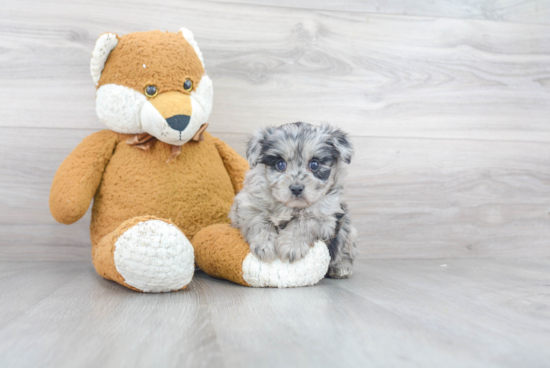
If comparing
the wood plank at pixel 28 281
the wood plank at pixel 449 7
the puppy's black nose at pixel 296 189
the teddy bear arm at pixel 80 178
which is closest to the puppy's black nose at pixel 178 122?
the teddy bear arm at pixel 80 178

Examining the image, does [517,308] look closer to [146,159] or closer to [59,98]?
[146,159]

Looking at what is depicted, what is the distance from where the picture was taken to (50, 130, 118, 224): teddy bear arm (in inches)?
53.4

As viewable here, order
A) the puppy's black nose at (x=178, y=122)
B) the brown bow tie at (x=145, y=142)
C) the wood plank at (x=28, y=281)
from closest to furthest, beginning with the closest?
the wood plank at (x=28, y=281)
the puppy's black nose at (x=178, y=122)
the brown bow tie at (x=145, y=142)

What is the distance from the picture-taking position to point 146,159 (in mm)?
1451

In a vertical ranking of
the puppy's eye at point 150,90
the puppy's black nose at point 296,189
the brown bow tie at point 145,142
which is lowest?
the puppy's black nose at point 296,189

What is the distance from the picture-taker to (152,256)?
110cm

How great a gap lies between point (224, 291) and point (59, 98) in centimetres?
104

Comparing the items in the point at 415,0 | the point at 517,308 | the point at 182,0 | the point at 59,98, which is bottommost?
the point at 517,308

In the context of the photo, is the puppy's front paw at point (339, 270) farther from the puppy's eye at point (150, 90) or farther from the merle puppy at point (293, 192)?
the puppy's eye at point (150, 90)

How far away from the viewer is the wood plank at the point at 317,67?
1.68m

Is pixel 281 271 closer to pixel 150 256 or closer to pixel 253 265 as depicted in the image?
pixel 253 265

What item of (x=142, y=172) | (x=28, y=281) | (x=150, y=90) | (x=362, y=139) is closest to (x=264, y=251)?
(x=142, y=172)

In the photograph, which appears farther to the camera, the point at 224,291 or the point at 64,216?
the point at 64,216

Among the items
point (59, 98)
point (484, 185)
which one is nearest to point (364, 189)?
point (484, 185)
